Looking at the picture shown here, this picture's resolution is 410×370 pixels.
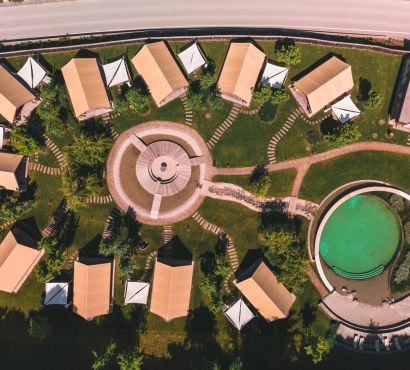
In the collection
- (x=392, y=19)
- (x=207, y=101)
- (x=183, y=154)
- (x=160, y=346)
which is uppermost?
(x=392, y=19)

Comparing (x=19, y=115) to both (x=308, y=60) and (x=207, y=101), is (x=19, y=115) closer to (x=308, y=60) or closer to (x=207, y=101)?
(x=207, y=101)

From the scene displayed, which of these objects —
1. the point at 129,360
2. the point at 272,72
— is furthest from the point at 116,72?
the point at 129,360

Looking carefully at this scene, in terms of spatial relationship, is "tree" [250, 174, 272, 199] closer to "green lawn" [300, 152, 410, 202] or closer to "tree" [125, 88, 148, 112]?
"green lawn" [300, 152, 410, 202]

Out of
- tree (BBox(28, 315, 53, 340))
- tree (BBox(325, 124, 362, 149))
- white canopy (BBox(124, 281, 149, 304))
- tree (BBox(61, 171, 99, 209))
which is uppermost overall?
tree (BBox(325, 124, 362, 149))

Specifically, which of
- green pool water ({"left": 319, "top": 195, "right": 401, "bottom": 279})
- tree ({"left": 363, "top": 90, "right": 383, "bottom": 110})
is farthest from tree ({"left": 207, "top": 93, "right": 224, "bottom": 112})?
green pool water ({"left": 319, "top": 195, "right": 401, "bottom": 279})

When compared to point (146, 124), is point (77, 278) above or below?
below

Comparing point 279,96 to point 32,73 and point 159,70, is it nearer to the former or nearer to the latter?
point 159,70

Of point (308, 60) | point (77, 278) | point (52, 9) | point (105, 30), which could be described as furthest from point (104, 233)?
point (308, 60)
